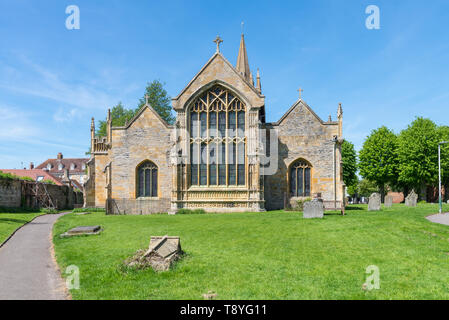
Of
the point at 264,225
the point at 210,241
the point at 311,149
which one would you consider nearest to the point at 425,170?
the point at 311,149

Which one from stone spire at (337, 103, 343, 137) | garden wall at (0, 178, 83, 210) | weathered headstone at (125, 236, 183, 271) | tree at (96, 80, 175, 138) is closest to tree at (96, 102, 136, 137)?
tree at (96, 80, 175, 138)

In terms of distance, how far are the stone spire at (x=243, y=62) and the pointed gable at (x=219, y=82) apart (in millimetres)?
13510

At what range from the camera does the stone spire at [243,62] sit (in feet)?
139

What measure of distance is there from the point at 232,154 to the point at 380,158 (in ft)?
116

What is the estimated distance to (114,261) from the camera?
9.84 meters

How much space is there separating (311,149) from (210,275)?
2294 centimetres

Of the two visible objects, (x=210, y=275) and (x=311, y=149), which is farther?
(x=311, y=149)

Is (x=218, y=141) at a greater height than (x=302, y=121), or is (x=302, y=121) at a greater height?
(x=302, y=121)

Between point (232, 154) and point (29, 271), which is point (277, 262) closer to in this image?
point (29, 271)

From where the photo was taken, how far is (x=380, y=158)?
54.5 m

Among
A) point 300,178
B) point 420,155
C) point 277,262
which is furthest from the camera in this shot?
point 420,155

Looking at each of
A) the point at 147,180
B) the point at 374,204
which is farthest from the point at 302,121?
the point at 147,180
